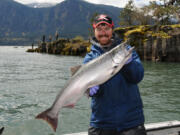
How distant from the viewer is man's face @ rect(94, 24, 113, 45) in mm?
3303

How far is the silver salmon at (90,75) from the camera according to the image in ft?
8.70

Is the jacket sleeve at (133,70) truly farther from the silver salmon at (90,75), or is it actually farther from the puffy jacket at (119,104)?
the silver salmon at (90,75)

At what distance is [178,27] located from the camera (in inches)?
1597

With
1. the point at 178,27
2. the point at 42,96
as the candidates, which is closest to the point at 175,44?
the point at 178,27

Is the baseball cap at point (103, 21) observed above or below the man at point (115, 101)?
above

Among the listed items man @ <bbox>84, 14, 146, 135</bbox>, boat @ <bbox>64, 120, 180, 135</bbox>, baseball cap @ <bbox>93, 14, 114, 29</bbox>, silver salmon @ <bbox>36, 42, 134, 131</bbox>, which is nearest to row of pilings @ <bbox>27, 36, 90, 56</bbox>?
boat @ <bbox>64, 120, 180, 135</bbox>

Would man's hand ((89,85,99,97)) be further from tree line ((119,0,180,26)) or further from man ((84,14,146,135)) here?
tree line ((119,0,180,26))

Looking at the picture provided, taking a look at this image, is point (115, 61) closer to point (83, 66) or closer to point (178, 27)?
point (83, 66)

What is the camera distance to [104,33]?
10.8ft

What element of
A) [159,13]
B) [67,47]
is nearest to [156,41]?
[159,13]

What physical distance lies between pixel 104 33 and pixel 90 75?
0.90 m

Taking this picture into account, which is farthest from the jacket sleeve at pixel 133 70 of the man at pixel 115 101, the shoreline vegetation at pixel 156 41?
the shoreline vegetation at pixel 156 41

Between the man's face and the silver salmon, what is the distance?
642 mm

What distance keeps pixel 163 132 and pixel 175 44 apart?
124 feet
